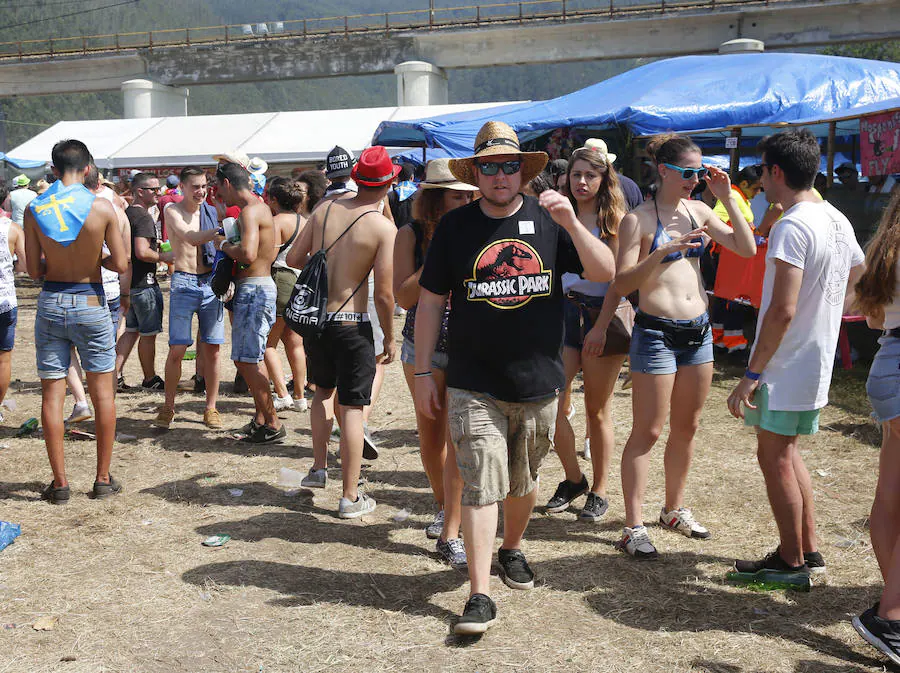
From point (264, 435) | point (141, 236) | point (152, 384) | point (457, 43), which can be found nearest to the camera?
point (264, 435)

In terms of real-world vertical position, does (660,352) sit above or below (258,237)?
below

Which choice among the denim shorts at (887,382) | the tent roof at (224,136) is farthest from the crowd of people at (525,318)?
the tent roof at (224,136)

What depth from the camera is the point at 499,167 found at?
3.30 metres

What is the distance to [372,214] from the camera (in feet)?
15.2

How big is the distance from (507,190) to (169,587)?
96.0 inches

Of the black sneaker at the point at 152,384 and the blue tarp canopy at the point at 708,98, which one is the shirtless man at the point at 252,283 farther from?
the blue tarp canopy at the point at 708,98

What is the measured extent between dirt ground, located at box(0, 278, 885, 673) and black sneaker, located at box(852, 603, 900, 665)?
0.43 feet

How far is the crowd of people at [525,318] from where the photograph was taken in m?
3.32

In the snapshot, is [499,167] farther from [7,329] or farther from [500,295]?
[7,329]

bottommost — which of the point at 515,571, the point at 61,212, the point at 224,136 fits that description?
the point at 515,571

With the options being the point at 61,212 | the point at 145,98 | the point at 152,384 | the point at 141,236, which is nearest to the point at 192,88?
the point at 145,98

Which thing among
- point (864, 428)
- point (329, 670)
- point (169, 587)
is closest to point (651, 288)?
point (329, 670)

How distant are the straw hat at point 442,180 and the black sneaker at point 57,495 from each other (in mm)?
2963

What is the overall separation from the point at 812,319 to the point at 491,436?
1423 mm
